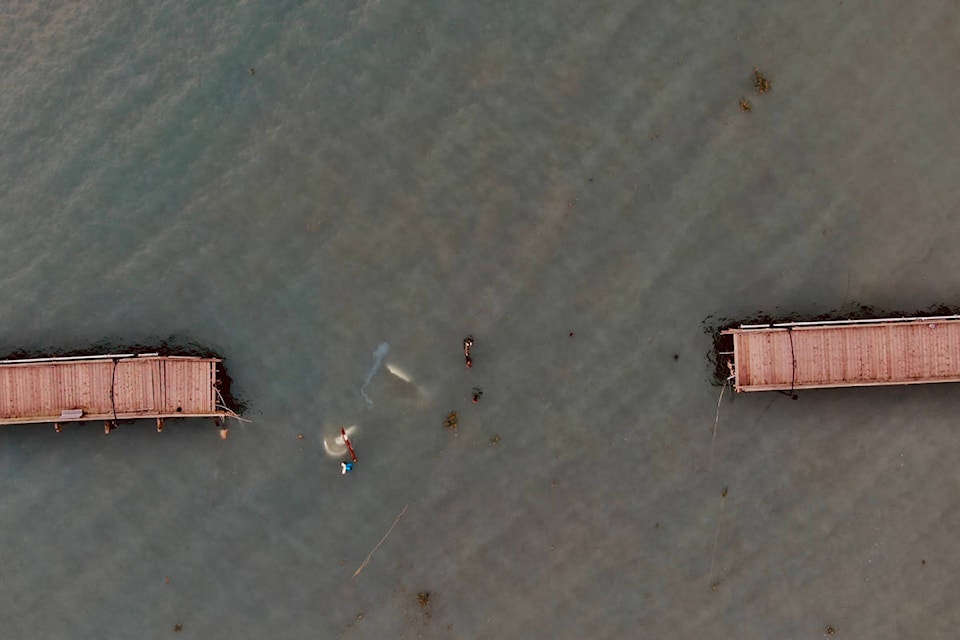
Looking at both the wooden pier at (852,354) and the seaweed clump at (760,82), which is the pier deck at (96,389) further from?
the seaweed clump at (760,82)

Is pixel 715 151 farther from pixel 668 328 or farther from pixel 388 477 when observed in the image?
pixel 388 477

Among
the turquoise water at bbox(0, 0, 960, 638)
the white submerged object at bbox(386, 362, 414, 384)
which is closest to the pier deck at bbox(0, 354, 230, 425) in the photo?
the turquoise water at bbox(0, 0, 960, 638)

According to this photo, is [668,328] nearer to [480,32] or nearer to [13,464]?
[480,32]

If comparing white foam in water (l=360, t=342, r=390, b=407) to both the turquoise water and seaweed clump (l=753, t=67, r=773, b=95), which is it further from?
seaweed clump (l=753, t=67, r=773, b=95)

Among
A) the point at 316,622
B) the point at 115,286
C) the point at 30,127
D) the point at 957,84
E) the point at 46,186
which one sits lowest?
the point at 316,622

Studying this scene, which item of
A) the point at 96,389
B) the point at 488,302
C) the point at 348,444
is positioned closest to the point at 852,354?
the point at 488,302

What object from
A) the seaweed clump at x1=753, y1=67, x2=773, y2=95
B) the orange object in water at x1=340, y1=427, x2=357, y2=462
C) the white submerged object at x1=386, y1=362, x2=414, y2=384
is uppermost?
the seaweed clump at x1=753, y1=67, x2=773, y2=95

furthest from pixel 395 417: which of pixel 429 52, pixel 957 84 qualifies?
pixel 957 84

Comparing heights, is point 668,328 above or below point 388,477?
above
